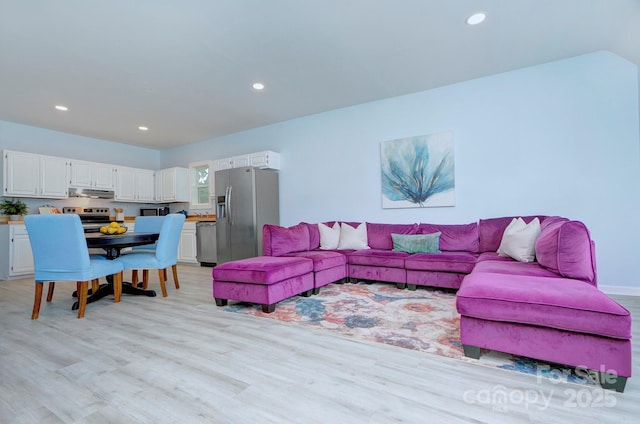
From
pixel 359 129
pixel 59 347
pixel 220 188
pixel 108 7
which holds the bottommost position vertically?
pixel 59 347

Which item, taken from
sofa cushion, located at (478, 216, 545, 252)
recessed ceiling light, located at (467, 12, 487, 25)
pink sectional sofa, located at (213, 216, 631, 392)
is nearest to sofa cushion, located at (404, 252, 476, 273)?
pink sectional sofa, located at (213, 216, 631, 392)

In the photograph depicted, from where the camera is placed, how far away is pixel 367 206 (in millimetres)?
4633

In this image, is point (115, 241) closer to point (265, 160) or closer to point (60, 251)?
point (60, 251)

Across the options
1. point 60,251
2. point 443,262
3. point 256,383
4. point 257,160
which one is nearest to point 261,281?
point 256,383

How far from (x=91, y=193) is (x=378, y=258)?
5567 mm

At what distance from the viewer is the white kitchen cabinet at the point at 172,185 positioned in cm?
646

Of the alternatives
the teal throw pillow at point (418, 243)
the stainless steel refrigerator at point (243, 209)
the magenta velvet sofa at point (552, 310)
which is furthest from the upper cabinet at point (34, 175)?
the magenta velvet sofa at point (552, 310)

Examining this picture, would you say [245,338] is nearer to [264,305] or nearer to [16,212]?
[264,305]

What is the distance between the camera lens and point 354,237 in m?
4.27

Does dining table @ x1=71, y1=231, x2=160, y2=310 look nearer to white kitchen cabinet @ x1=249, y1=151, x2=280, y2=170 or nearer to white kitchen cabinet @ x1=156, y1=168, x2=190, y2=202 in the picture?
white kitchen cabinet @ x1=249, y1=151, x2=280, y2=170

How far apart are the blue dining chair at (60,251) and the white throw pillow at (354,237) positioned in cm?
290

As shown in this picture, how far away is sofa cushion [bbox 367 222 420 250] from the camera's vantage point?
13.5ft

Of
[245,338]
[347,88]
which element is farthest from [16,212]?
[347,88]

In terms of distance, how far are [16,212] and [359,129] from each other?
5774 mm
